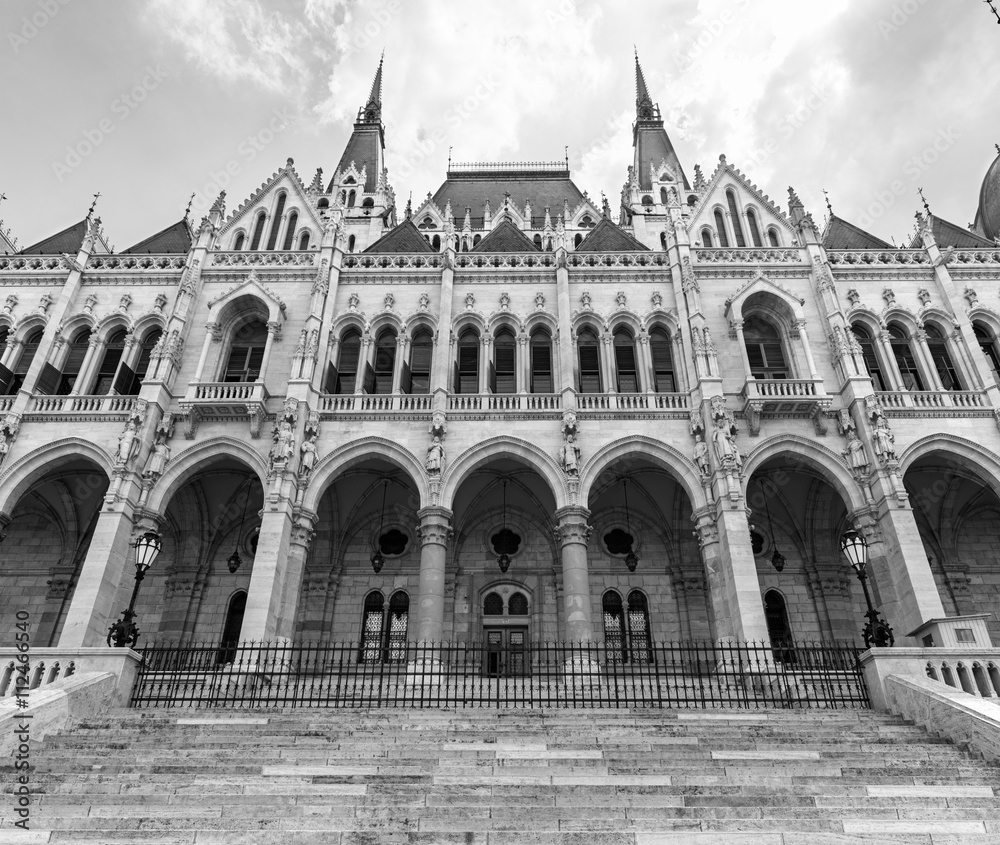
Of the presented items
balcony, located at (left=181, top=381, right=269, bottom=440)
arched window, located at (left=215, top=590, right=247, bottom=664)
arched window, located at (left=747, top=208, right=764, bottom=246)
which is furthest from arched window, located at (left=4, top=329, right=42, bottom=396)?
arched window, located at (left=747, top=208, right=764, bottom=246)

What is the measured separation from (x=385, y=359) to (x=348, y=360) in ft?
4.19

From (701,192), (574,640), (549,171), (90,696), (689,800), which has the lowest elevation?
(689,800)

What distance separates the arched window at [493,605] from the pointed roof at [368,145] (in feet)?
88.2

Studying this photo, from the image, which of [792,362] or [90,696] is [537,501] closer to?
[792,362]

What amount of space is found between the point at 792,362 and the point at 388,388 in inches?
535

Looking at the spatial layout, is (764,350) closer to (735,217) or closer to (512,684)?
(735,217)

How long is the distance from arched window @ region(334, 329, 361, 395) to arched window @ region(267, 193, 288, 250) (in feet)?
20.2

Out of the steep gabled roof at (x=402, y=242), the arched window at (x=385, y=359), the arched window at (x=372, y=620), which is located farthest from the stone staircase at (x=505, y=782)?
the steep gabled roof at (x=402, y=242)

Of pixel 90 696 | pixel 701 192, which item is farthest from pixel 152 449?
pixel 701 192

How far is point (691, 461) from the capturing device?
64.7 feet

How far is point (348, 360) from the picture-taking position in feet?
77.3

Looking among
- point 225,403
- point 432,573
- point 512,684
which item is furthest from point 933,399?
point 225,403

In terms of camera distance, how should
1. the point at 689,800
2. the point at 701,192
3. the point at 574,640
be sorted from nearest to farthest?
the point at 689,800 → the point at 574,640 → the point at 701,192

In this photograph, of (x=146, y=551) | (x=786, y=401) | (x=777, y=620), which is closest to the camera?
(x=146, y=551)
